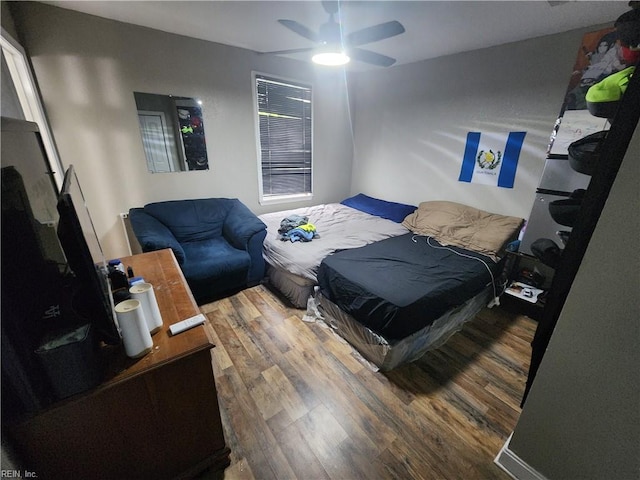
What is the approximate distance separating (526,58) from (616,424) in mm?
2763

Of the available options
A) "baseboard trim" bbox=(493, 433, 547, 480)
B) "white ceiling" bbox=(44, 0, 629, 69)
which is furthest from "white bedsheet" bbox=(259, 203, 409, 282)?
"white ceiling" bbox=(44, 0, 629, 69)

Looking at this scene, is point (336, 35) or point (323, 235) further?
point (323, 235)

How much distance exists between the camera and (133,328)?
33.8 inches

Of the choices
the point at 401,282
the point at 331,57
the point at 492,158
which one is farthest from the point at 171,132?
the point at 492,158

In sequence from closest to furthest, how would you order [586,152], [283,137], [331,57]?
[586,152]
[331,57]
[283,137]

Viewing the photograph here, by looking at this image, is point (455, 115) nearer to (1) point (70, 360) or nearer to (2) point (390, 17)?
(2) point (390, 17)

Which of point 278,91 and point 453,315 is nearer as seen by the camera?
point 453,315

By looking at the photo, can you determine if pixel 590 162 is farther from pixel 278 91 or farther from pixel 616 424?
pixel 278 91

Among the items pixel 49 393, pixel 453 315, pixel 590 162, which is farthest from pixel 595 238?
pixel 49 393

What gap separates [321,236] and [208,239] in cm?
123

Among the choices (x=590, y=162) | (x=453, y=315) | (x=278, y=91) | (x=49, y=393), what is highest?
(x=278, y=91)

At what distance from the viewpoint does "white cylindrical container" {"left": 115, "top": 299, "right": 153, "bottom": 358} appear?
2.75 ft

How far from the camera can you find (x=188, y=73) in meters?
2.61

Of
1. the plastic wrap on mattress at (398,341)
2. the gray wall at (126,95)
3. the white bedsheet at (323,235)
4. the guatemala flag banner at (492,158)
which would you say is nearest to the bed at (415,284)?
the plastic wrap on mattress at (398,341)
